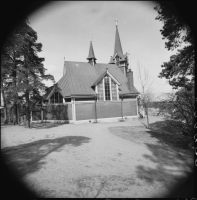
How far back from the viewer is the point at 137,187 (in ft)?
12.2

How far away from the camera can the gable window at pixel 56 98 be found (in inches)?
778

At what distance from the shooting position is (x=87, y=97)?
19.3m

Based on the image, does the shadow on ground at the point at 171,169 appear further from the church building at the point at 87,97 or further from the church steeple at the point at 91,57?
the church steeple at the point at 91,57

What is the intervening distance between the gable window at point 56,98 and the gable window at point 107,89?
19.0ft

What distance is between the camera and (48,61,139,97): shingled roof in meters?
19.4

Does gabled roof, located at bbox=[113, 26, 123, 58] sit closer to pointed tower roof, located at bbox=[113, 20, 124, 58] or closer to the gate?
pointed tower roof, located at bbox=[113, 20, 124, 58]

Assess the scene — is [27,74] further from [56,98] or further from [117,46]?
[117,46]

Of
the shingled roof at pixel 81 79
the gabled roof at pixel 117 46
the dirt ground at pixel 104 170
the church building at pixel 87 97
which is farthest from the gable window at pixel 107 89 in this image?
the dirt ground at pixel 104 170

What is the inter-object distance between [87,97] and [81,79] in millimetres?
3873

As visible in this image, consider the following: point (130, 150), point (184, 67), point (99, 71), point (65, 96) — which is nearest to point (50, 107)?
point (65, 96)

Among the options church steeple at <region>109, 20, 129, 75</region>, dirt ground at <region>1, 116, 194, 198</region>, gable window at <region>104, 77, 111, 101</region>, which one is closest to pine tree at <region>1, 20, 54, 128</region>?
gable window at <region>104, 77, 111, 101</region>

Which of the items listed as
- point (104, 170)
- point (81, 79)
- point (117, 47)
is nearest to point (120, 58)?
point (117, 47)

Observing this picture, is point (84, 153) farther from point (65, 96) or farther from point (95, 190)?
point (65, 96)

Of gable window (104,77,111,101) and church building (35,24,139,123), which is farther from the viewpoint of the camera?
gable window (104,77,111,101)
